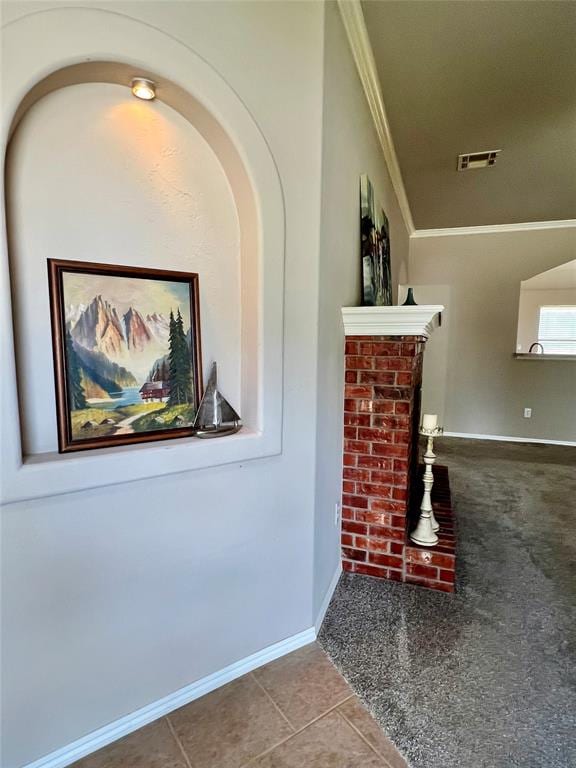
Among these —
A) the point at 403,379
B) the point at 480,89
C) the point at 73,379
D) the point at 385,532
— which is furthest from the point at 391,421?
the point at 480,89

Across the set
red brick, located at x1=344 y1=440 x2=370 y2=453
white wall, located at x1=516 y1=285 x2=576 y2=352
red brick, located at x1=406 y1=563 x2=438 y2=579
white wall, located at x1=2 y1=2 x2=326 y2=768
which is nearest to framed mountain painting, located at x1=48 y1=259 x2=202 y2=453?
white wall, located at x1=2 y1=2 x2=326 y2=768

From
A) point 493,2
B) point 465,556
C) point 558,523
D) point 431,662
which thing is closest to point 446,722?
point 431,662

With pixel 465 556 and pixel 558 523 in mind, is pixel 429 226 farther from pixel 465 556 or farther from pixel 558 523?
pixel 465 556

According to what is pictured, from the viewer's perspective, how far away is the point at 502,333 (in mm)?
5012

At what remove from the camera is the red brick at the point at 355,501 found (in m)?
2.19

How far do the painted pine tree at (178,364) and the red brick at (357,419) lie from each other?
1038 millimetres

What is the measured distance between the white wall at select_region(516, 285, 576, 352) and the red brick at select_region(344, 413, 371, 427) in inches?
153

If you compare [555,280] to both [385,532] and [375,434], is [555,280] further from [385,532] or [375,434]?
[385,532]

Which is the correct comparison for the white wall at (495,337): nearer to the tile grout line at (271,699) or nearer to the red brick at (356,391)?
the red brick at (356,391)

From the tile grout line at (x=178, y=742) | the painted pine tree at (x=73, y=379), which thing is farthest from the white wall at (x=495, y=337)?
the painted pine tree at (x=73, y=379)

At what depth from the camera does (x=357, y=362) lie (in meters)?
2.16

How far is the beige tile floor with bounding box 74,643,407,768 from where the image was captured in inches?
49.1

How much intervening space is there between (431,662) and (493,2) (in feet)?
9.32

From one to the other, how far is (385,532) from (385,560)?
16 centimetres
